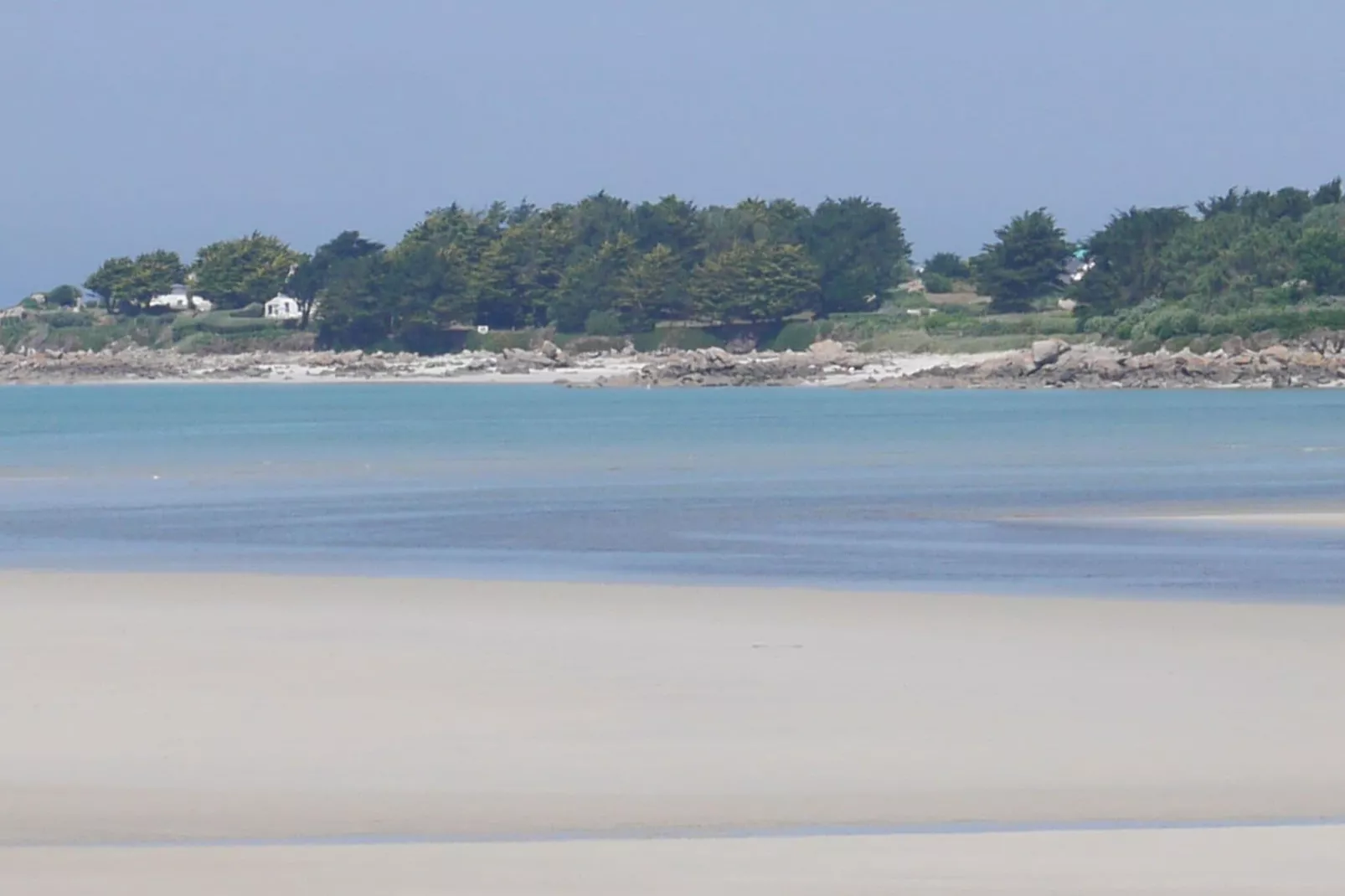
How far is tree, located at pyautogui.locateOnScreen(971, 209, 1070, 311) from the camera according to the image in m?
88.6

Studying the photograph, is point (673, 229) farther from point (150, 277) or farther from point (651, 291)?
point (150, 277)

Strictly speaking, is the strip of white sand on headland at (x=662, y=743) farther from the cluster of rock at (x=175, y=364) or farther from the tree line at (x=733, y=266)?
the cluster of rock at (x=175, y=364)

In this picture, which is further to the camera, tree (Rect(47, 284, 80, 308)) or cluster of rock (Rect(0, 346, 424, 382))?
tree (Rect(47, 284, 80, 308))

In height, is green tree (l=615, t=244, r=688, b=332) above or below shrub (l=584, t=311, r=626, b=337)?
above

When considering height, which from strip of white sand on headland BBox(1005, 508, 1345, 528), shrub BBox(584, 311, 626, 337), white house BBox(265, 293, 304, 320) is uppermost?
white house BBox(265, 293, 304, 320)

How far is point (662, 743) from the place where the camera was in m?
8.07

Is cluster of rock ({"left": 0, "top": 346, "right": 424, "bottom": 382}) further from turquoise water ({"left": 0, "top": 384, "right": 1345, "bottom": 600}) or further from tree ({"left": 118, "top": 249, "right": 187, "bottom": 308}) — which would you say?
turquoise water ({"left": 0, "top": 384, "right": 1345, "bottom": 600})

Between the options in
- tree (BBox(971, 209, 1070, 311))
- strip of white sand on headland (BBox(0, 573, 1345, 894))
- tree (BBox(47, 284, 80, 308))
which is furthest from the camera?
tree (BBox(47, 284, 80, 308))

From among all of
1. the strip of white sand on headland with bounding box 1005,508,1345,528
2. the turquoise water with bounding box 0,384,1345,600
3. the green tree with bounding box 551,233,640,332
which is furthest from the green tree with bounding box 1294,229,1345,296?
the strip of white sand on headland with bounding box 1005,508,1345,528

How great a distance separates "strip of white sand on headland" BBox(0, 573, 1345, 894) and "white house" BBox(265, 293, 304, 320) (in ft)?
351

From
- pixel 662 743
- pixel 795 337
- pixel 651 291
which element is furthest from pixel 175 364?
pixel 662 743

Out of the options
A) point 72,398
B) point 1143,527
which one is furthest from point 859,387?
point 1143,527

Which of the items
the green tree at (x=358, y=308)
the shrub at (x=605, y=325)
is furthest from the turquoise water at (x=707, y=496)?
the green tree at (x=358, y=308)

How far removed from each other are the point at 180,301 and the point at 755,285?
53939 mm
